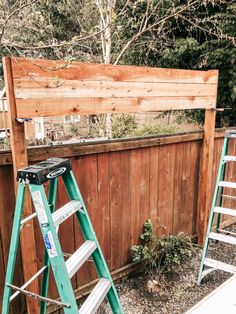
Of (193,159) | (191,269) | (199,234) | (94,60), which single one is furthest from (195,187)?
(94,60)

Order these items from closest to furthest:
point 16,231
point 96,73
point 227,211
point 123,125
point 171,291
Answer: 1. point 16,231
2. point 96,73
3. point 171,291
4. point 227,211
5. point 123,125

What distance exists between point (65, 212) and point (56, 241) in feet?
0.65

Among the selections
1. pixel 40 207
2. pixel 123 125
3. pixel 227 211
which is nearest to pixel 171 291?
pixel 227 211

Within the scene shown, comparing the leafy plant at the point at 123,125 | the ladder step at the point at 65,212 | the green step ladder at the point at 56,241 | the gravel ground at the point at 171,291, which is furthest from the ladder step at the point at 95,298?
the leafy plant at the point at 123,125

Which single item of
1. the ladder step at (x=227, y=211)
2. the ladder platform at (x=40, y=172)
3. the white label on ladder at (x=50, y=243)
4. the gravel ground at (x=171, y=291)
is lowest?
the gravel ground at (x=171, y=291)

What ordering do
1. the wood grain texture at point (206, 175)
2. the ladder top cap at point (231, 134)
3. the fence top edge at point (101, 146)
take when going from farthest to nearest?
the wood grain texture at point (206, 175), the ladder top cap at point (231, 134), the fence top edge at point (101, 146)

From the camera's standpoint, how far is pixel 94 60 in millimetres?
6828

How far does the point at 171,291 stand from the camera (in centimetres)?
255

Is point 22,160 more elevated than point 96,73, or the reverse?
point 96,73

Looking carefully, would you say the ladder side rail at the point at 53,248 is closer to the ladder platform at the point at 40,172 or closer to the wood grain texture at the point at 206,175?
the ladder platform at the point at 40,172

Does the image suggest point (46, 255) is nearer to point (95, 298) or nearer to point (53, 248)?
point (95, 298)

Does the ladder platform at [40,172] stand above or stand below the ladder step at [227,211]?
above

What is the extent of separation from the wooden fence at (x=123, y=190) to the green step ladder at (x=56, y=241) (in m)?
0.47

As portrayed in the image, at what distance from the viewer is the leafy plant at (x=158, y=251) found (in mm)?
2703
